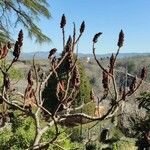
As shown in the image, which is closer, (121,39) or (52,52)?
(121,39)

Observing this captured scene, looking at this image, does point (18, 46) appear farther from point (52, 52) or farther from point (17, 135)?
point (17, 135)

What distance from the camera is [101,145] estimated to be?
1459 cm

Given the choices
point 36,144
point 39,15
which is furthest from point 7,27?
point 36,144

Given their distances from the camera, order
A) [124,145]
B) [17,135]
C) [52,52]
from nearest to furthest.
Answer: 1. [52,52]
2. [17,135]
3. [124,145]

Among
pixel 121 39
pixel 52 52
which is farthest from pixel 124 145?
pixel 121 39

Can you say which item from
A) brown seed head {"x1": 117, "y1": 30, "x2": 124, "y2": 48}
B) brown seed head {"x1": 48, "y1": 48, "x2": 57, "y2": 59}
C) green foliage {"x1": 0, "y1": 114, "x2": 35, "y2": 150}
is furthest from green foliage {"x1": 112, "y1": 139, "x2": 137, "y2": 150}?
brown seed head {"x1": 117, "y1": 30, "x2": 124, "y2": 48}

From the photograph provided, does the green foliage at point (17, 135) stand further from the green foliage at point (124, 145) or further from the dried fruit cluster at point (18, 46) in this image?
the dried fruit cluster at point (18, 46)

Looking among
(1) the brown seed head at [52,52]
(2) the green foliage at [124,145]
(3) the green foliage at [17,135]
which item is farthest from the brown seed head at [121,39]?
(2) the green foliage at [124,145]

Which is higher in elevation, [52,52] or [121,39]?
[121,39]

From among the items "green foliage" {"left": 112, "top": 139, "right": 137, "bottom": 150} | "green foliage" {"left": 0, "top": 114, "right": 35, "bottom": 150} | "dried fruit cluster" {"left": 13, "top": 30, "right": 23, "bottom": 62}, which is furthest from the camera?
"green foliage" {"left": 112, "top": 139, "right": 137, "bottom": 150}

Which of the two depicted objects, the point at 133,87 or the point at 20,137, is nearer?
the point at 133,87

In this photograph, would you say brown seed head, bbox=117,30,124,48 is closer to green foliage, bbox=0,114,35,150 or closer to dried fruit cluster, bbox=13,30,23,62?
dried fruit cluster, bbox=13,30,23,62

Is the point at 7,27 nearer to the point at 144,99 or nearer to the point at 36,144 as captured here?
the point at 144,99

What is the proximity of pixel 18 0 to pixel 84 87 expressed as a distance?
9.11 metres
